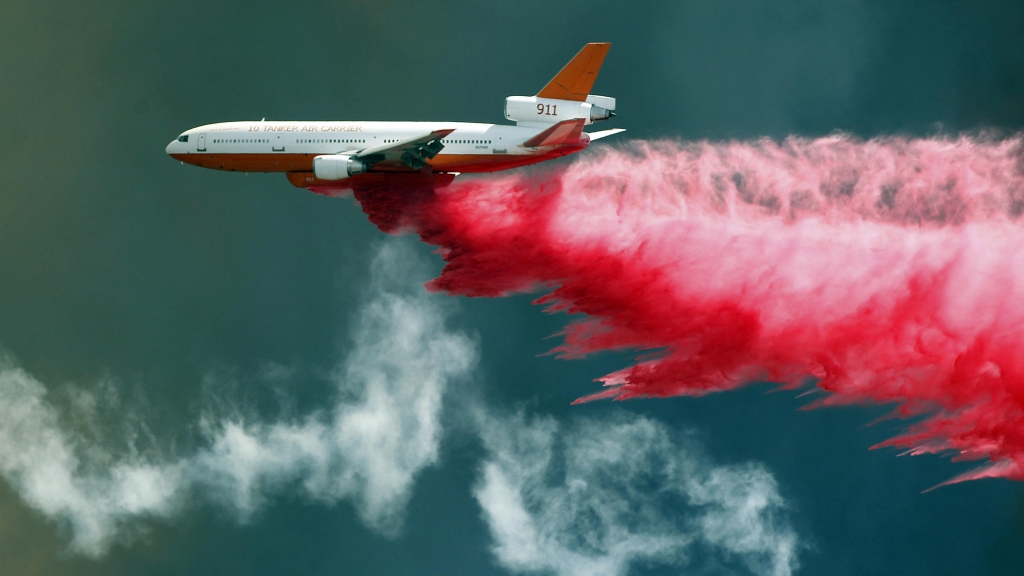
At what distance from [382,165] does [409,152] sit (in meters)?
1.86

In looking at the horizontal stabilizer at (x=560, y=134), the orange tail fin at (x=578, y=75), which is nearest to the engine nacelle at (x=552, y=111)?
the orange tail fin at (x=578, y=75)

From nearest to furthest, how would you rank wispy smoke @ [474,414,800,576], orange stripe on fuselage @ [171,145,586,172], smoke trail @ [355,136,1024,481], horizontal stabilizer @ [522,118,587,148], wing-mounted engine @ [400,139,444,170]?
smoke trail @ [355,136,1024,481]
horizontal stabilizer @ [522,118,587,148]
wing-mounted engine @ [400,139,444,170]
orange stripe on fuselage @ [171,145,586,172]
wispy smoke @ [474,414,800,576]

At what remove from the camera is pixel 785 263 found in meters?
56.5

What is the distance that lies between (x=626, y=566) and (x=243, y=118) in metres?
61.2

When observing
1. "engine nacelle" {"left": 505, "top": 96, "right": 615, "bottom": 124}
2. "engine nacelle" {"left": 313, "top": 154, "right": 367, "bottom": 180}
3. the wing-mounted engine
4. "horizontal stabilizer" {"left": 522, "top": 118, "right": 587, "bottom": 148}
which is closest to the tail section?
"engine nacelle" {"left": 505, "top": 96, "right": 615, "bottom": 124}

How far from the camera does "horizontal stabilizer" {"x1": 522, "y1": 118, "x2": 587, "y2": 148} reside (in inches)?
2315

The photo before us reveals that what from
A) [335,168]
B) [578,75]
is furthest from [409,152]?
[578,75]

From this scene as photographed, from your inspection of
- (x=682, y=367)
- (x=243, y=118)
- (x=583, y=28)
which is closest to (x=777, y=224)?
(x=682, y=367)

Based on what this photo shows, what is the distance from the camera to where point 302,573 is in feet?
347

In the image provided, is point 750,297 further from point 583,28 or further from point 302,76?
point 302,76

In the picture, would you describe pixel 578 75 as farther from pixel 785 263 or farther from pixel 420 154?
pixel 785 263

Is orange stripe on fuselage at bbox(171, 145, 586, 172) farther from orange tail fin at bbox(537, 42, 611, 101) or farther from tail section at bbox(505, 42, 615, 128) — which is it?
orange tail fin at bbox(537, 42, 611, 101)

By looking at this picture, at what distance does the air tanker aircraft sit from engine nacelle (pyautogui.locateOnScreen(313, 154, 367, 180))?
0.05 meters

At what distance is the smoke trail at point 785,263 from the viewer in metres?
50.8
